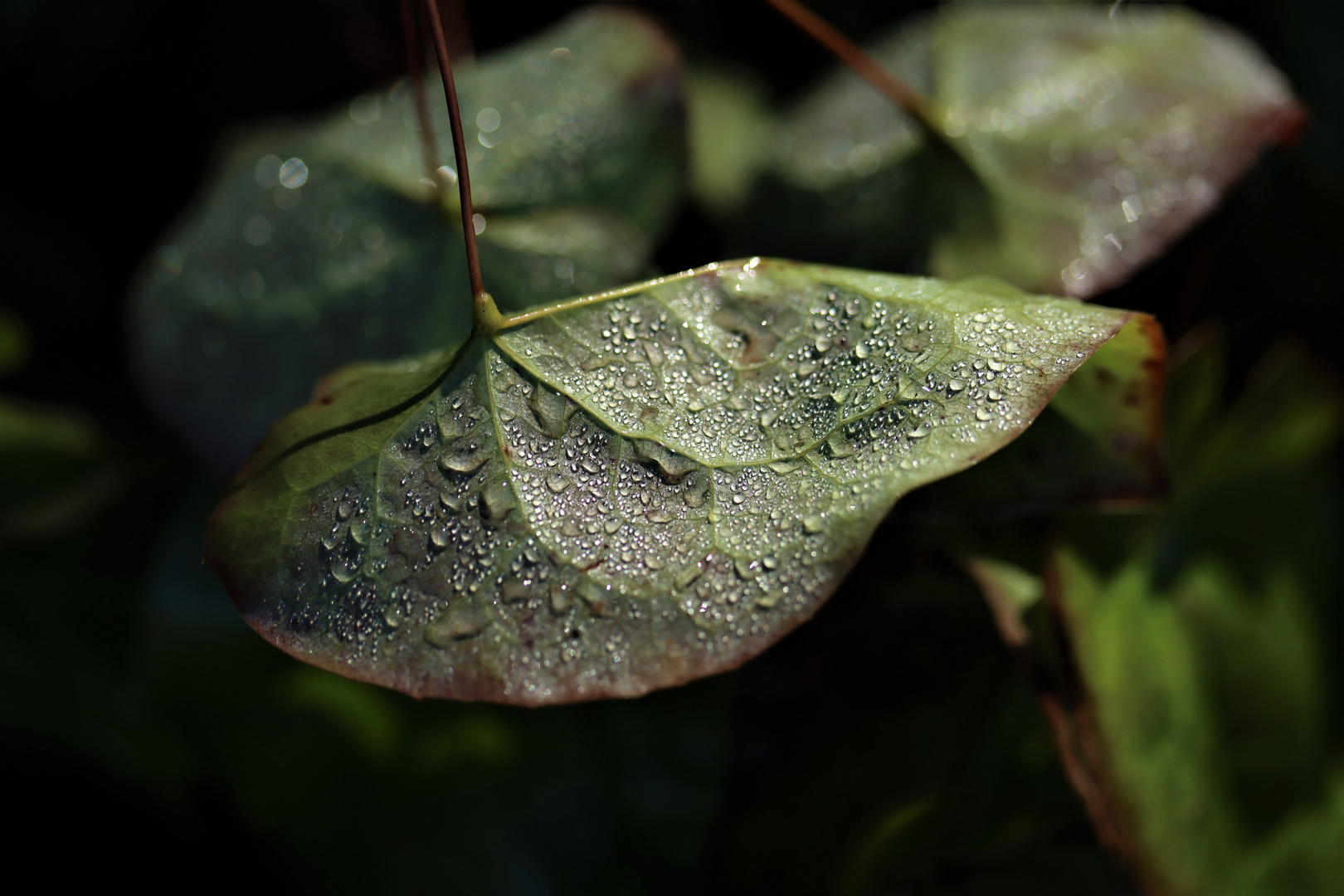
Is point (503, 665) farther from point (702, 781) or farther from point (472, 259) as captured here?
point (702, 781)

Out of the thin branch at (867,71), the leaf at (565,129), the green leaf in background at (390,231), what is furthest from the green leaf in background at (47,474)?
the thin branch at (867,71)

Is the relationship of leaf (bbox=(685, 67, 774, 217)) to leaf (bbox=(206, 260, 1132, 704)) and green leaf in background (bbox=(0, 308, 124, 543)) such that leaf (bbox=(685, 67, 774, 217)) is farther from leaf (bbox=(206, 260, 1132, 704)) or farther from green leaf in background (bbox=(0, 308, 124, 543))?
green leaf in background (bbox=(0, 308, 124, 543))

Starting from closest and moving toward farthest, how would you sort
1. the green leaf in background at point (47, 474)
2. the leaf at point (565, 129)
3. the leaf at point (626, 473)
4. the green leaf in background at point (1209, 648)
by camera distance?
the leaf at point (626, 473) < the green leaf in background at point (1209, 648) < the leaf at point (565, 129) < the green leaf in background at point (47, 474)

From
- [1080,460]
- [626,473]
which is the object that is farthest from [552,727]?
[1080,460]

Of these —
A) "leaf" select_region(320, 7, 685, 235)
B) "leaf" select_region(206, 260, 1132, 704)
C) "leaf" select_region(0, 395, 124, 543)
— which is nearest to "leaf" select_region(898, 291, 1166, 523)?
"leaf" select_region(206, 260, 1132, 704)

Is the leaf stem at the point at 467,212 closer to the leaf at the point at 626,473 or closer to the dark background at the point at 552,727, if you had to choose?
the leaf at the point at 626,473

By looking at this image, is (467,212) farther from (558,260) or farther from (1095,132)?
(1095,132)

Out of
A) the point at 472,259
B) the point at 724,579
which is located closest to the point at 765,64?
the point at 472,259
